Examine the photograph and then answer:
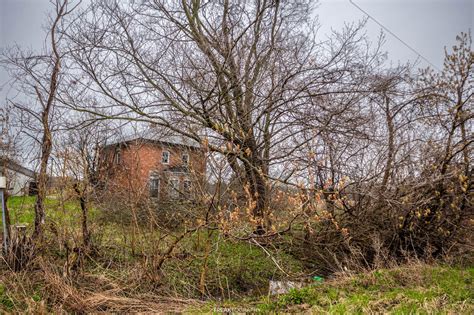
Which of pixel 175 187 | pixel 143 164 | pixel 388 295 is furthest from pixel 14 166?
pixel 388 295

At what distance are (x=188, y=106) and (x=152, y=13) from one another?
206 cm

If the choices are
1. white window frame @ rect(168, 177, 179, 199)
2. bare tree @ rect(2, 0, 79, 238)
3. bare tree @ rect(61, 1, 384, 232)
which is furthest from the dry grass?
white window frame @ rect(168, 177, 179, 199)

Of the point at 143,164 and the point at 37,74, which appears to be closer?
the point at 37,74

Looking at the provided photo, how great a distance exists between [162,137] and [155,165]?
151 centimetres

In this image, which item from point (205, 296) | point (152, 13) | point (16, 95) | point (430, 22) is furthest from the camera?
point (430, 22)

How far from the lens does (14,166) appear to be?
23.2 feet

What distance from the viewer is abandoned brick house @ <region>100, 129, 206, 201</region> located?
7860 mm

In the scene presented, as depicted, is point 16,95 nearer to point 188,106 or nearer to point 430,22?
Answer: point 188,106

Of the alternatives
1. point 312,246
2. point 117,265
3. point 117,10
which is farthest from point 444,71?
point 117,265

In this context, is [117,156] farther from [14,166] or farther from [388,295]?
[388,295]

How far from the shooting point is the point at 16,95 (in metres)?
7.13

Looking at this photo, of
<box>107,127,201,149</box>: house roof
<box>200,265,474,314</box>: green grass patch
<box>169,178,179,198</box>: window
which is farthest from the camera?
<box>169,178,179,198</box>: window

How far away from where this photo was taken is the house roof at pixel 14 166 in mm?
6560

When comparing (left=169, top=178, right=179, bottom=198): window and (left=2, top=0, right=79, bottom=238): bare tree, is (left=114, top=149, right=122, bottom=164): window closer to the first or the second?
(left=169, top=178, right=179, bottom=198): window
